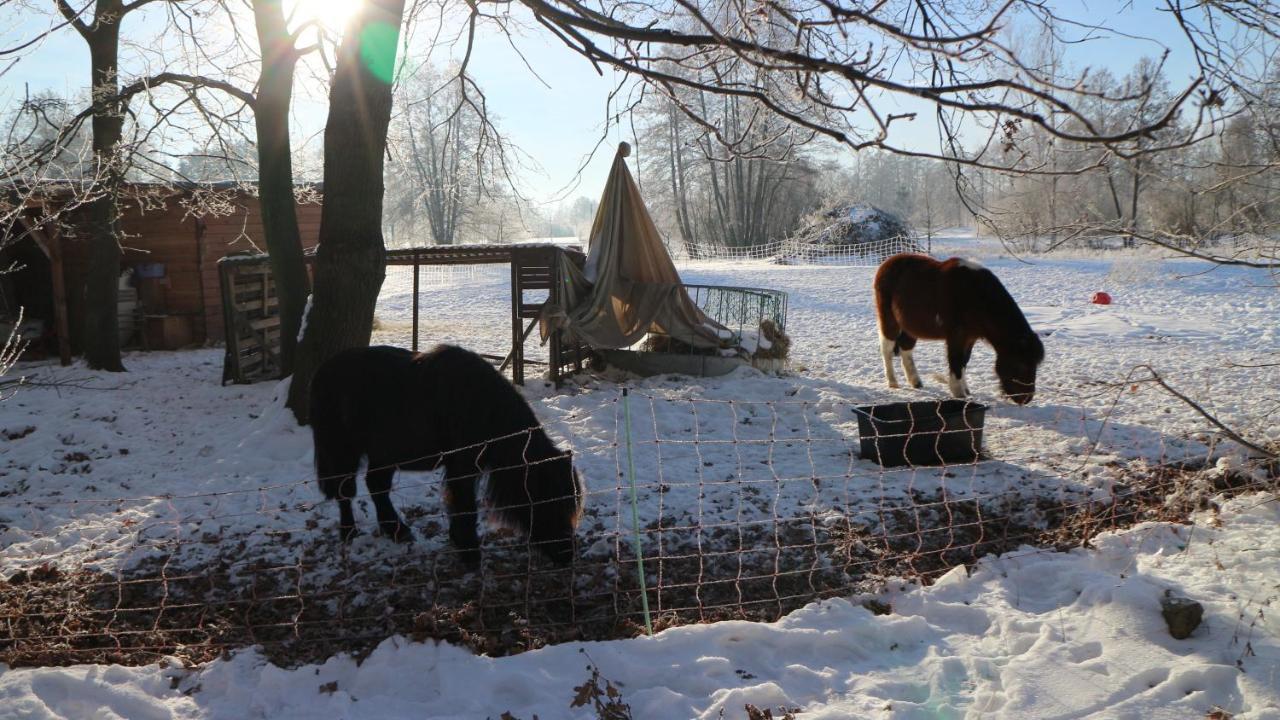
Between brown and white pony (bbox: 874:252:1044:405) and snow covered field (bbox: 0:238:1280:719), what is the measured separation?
0.46 metres

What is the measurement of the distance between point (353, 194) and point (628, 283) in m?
3.74

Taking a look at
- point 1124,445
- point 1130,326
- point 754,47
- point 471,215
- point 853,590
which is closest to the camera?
point 754,47

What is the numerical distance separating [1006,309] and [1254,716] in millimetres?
5133

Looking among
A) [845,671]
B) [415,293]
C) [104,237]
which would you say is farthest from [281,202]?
[845,671]

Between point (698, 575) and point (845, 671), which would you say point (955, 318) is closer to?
point (698, 575)

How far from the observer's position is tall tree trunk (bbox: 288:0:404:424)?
6.54 m

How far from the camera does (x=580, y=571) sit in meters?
4.20

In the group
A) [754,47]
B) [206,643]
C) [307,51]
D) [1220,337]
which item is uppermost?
[307,51]

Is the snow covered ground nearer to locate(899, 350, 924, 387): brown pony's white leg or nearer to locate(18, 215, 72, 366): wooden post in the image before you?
locate(899, 350, 924, 387): brown pony's white leg

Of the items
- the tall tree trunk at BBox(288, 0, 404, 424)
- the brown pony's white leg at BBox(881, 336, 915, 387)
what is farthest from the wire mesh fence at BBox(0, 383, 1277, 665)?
the brown pony's white leg at BBox(881, 336, 915, 387)

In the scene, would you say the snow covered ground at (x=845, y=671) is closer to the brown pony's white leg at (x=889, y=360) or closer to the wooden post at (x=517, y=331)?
the brown pony's white leg at (x=889, y=360)

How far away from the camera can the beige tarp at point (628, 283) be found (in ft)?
29.8

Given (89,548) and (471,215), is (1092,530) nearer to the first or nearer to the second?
(89,548)

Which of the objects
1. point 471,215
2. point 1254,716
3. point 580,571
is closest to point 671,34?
point 580,571
